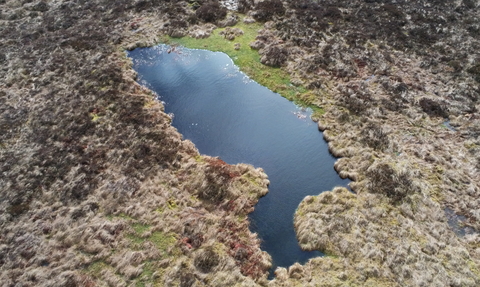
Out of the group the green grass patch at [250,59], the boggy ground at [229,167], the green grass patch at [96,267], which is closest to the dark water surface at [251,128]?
the green grass patch at [250,59]

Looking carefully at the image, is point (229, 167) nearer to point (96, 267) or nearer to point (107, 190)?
point (107, 190)

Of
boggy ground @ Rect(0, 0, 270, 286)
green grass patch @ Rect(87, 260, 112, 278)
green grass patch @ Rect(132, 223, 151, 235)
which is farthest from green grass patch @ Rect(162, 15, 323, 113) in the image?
green grass patch @ Rect(87, 260, 112, 278)

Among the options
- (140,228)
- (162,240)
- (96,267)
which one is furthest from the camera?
(140,228)

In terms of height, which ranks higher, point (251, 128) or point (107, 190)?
point (251, 128)

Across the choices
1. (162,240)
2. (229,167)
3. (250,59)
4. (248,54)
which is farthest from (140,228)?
(248,54)

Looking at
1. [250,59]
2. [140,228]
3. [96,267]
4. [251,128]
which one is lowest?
[96,267]

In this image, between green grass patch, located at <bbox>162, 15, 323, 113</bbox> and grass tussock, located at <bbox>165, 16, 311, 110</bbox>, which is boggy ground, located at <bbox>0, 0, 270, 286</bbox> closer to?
green grass patch, located at <bbox>162, 15, 323, 113</bbox>
